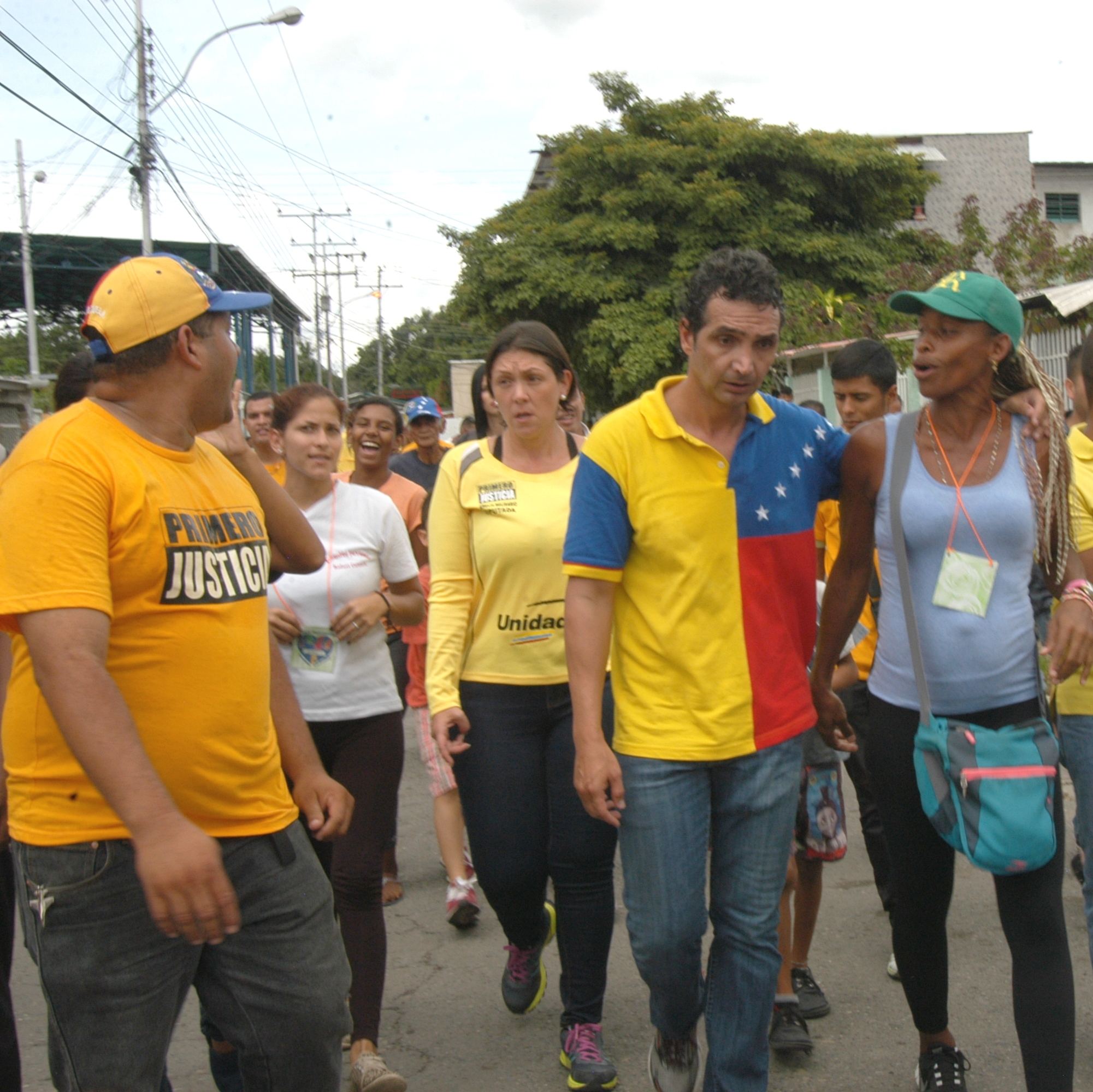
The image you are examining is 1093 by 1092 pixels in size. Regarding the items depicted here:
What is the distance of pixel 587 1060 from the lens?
11.1 ft

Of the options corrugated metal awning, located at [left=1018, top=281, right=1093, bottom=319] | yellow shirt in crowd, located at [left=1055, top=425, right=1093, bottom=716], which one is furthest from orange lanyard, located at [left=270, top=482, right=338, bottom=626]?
corrugated metal awning, located at [left=1018, top=281, right=1093, bottom=319]

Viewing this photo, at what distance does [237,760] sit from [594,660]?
94cm

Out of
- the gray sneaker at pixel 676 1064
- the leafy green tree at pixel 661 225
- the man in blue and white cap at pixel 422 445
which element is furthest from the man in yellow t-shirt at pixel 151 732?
the leafy green tree at pixel 661 225

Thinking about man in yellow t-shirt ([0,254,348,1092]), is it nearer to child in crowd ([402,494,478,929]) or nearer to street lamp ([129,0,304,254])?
child in crowd ([402,494,478,929])

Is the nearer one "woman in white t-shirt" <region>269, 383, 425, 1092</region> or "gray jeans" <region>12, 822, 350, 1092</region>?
"gray jeans" <region>12, 822, 350, 1092</region>

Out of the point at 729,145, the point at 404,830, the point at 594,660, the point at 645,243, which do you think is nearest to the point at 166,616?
the point at 594,660

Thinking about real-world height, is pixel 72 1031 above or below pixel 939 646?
below

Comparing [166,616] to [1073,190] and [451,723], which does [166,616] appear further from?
[1073,190]

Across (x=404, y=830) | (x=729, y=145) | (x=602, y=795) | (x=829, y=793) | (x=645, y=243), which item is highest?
(x=729, y=145)

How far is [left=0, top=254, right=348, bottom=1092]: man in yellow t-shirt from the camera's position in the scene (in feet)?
6.34

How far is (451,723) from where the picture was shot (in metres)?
3.47

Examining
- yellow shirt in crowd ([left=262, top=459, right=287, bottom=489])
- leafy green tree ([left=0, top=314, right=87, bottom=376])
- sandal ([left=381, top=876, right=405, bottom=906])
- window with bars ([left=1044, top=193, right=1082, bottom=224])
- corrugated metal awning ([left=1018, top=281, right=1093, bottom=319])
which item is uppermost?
window with bars ([left=1044, top=193, right=1082, bottom=224])

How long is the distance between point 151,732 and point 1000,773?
1.89m

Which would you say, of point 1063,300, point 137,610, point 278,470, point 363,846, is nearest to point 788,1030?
point 363,846
